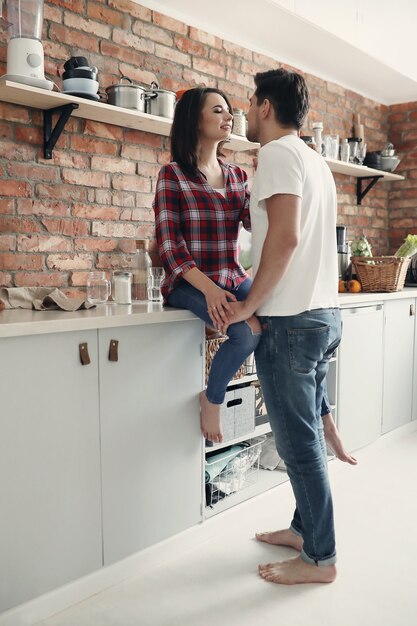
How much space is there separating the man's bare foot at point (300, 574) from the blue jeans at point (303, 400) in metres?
0.03

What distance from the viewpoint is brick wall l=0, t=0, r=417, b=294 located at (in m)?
2.28

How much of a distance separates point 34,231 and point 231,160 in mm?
1271

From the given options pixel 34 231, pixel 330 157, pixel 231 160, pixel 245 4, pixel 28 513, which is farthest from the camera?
pixel 330 157

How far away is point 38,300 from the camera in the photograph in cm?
205

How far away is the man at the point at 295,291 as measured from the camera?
178cm

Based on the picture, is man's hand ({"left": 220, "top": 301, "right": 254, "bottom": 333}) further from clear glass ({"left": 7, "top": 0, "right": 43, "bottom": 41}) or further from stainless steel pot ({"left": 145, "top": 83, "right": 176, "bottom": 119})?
clear glass ({"left": 7, "top": 0, "right": 43, "bottom": 41})

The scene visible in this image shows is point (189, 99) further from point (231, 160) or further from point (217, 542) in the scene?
point (217, 542)

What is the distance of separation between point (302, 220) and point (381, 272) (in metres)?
1.71

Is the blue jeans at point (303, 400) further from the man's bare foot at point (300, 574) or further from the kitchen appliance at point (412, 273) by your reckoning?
the kitchen appliance at point (412, 273)

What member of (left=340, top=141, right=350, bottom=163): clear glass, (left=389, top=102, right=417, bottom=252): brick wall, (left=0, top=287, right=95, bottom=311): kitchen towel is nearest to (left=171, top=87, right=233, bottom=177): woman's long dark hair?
(left=0, top=287, right=95, bottom=311): kitchen towel

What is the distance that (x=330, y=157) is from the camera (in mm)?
3664

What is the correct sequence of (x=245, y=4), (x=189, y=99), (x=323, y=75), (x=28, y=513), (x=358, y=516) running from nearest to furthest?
(x=28, y=513)
(x=189, y=99)
(x=358, y=516)
(x=245, y=4)
(x=323, y=75)

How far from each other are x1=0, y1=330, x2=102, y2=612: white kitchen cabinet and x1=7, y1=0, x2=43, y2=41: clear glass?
117 centimetres

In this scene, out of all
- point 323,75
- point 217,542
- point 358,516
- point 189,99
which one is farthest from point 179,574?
A: point 323,75
